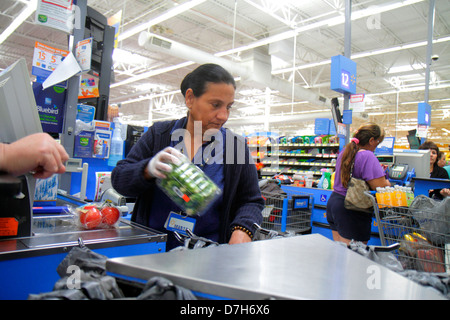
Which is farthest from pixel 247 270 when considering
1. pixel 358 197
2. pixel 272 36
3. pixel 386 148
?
pixel 272 36

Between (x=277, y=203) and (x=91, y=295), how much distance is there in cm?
372

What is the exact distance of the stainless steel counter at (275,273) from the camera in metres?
0.61

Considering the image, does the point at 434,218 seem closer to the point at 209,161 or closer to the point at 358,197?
the point at 358,197

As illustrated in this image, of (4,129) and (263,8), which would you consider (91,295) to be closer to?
(4,129)

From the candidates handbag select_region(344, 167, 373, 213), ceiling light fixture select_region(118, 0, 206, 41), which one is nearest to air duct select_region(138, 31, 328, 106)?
ceiling light fixture select_region(118, 0, 206, 41)

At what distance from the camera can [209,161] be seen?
157cm

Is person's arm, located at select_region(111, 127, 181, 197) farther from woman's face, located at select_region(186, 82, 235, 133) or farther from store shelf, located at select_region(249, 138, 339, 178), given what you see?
store shelf, located at select_region(249, 138, 339, 178)

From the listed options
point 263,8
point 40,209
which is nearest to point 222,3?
point 263,8

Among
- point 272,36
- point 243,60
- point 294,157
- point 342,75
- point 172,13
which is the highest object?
point 272,36

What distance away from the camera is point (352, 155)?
329 centimetres

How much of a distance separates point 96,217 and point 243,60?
10.2 m

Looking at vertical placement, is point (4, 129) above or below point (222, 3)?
below

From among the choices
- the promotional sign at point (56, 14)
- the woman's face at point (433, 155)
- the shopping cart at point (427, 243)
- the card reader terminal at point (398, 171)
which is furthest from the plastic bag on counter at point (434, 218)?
the woman's face at point (433, 155)

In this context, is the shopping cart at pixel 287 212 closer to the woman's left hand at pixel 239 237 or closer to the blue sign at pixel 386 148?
the blue sign at pixel 386 148
